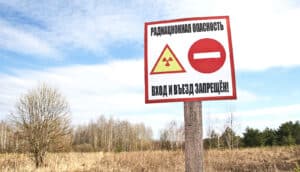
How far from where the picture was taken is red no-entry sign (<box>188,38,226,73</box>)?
2229mm

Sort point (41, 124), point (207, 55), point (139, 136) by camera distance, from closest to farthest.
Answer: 1. point (207, 55)
2. point (41, 124)
3. point (139, 136)

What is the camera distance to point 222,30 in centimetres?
228

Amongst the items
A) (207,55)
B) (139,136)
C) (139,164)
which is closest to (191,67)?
(207,55)

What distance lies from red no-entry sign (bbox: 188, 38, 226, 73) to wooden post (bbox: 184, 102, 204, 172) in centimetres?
27

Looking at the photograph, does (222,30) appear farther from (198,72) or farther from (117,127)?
(117,127)

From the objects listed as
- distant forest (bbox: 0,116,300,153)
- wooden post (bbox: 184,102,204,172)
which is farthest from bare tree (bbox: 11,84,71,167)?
wooden post (bbox: 184,102,204,172)

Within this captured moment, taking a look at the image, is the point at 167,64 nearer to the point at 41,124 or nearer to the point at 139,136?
the point at 41,124

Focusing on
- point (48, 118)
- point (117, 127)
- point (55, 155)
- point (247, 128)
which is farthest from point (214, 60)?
point (117, 127)

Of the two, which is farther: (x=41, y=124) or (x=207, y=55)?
(x=41, y=124)

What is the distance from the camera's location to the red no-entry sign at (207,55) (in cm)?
223

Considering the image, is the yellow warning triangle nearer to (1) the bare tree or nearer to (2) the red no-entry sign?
(2) the red no-entry sign

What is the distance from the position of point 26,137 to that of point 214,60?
12821 mm

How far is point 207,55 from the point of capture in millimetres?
2242

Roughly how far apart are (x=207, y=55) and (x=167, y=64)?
0.28m
